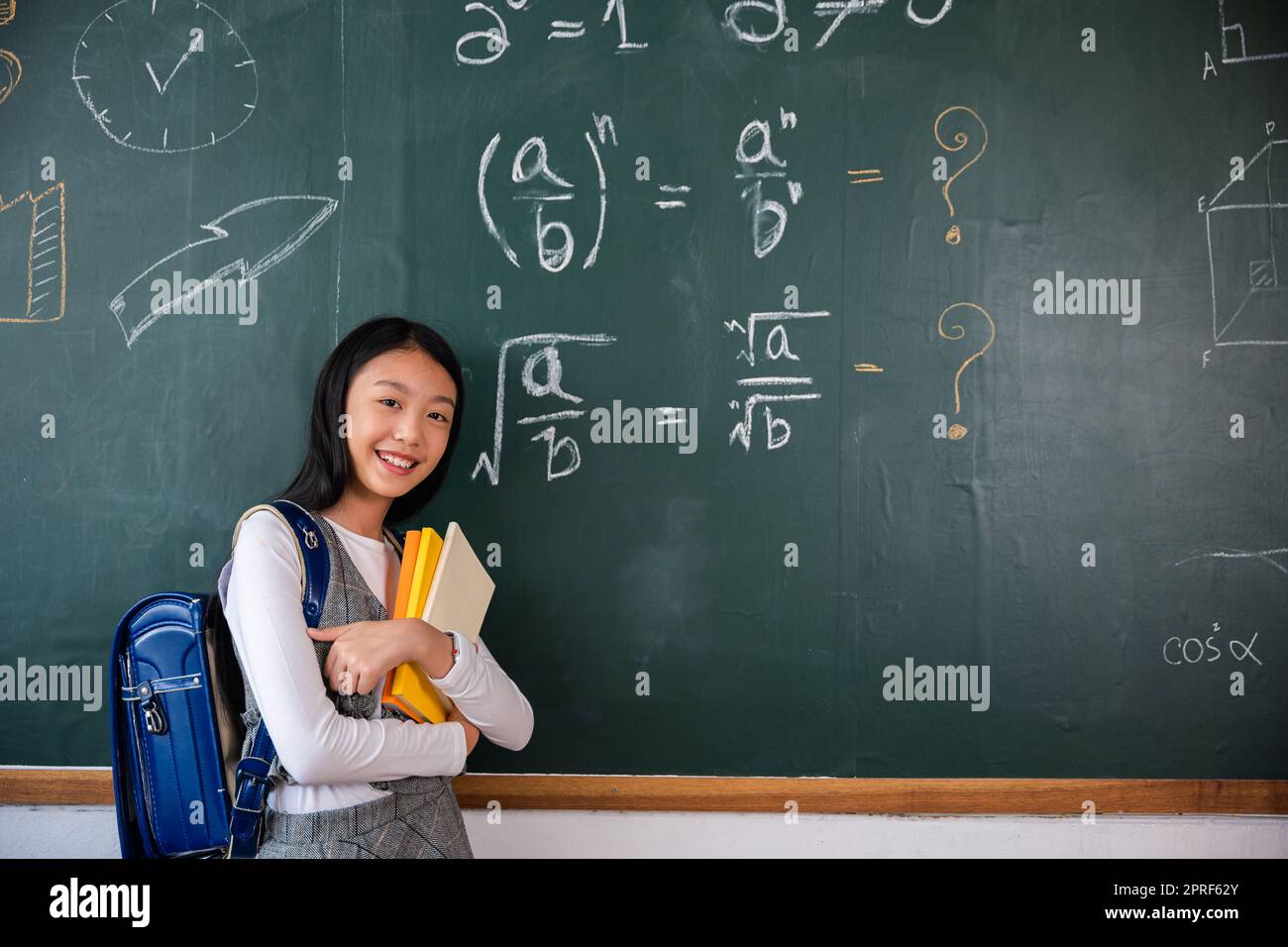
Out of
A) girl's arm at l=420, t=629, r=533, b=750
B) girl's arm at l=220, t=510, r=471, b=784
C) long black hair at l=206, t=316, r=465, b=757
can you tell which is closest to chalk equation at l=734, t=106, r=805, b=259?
long black hair at l=206, t=316, r=465, b=757

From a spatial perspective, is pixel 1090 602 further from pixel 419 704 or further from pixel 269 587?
pixel 269 587

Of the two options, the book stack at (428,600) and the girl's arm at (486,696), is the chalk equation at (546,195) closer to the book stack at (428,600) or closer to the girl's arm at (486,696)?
the book stack at (428,600)

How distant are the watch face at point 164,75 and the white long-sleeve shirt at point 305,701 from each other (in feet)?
3.60

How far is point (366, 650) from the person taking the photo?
1381 mm

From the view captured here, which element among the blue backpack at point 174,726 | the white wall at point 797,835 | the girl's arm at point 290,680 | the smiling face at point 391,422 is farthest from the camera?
the white wall at point 797,835

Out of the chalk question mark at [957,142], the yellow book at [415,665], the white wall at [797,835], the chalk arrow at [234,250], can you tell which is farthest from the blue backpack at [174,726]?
the chalk question mark at [957,142]

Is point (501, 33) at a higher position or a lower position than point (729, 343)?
higher

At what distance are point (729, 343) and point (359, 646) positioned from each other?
102 cm

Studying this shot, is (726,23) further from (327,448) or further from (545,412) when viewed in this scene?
(327,448)

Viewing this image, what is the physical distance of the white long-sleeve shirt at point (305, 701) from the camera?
4.31 feet

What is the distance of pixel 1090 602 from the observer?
77.1 inches

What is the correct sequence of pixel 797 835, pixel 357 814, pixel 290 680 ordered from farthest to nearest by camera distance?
pixel 797 835
pixel 357 814
pixel 290 680

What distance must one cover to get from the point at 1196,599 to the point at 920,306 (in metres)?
0.87

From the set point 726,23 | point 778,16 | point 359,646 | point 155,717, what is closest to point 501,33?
point 726,23
